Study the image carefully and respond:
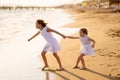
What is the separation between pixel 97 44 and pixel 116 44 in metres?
0.74

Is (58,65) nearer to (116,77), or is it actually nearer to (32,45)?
(116,77)

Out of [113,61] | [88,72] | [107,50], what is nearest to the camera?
[88,72]

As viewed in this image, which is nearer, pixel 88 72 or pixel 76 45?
pixel 88 72

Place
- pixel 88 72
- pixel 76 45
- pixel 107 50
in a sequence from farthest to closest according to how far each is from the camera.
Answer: pixel 76 45, pixel 107 50, pixel 88 72

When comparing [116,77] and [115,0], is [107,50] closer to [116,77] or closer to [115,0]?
[116,77]

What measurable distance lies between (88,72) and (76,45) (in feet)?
13.2

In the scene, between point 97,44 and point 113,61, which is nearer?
point 113,61

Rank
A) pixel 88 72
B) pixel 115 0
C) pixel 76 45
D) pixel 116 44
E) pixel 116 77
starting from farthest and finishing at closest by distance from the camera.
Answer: pixel 115 0 → pixel 76 45 → pixel 116 44 → pixel 88 72 → pixel 116 77

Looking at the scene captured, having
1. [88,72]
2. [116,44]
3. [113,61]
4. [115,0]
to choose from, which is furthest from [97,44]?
[115,0]

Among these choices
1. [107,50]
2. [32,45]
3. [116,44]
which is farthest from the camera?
[32,45]

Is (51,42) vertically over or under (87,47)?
over

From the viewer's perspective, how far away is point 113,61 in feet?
29.8

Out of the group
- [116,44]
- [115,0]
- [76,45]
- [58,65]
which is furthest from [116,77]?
[115,0]

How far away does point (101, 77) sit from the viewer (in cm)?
776
